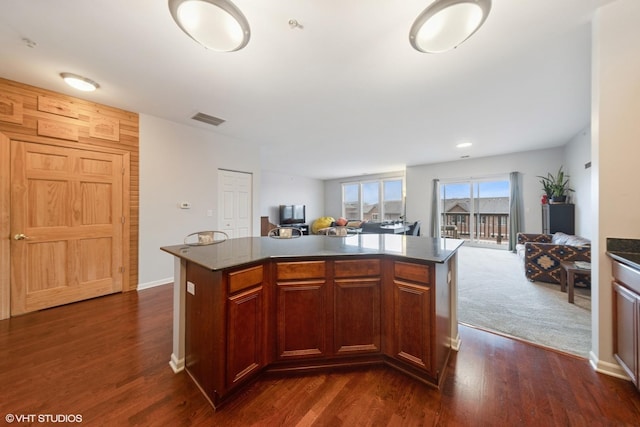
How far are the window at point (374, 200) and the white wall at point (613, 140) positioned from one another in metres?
7.13

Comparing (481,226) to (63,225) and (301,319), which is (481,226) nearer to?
(301,319)

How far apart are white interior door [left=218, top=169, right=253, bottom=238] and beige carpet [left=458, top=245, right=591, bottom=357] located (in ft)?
12.7

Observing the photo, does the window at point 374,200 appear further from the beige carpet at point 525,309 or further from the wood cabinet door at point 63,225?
the wood cabinet door at point 63,225

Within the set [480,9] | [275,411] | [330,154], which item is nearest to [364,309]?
[275,411]

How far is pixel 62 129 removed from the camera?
2.85 m

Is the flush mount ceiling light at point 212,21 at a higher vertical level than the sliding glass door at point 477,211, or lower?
higher

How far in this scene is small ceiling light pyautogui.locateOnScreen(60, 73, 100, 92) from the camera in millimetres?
2459

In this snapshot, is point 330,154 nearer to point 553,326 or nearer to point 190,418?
point 553,326

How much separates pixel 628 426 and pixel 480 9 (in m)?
2.42

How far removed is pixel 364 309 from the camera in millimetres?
1728

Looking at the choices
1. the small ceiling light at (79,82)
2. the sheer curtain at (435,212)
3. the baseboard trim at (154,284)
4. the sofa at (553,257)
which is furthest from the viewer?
the sheer curtain at (435,212)

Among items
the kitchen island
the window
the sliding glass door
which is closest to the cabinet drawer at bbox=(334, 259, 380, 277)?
the kitchen island

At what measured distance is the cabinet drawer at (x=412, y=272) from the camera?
1.54 m

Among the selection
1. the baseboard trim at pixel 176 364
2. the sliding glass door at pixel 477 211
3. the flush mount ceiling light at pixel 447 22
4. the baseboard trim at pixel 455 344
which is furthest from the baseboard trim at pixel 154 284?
the sliding glass door at pixel 477 211
